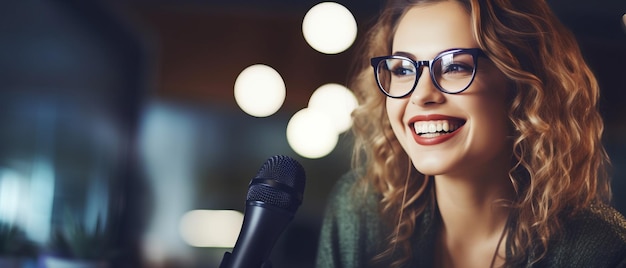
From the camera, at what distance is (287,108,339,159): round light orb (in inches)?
50.1

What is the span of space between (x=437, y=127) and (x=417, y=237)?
21 cm

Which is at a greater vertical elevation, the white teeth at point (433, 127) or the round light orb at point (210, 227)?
the white teeth at point (433, 127)

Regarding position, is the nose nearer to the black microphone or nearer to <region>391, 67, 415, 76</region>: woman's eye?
<region>391, 67, 415, 76</region>: woman's eye

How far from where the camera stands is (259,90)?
137 centimetres

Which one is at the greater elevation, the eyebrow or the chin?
the eyebrow

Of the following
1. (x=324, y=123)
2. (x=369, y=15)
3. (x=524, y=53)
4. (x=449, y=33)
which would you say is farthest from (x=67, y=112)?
(x=524, y=53)

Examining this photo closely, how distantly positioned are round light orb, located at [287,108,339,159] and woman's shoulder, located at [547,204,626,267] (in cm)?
44

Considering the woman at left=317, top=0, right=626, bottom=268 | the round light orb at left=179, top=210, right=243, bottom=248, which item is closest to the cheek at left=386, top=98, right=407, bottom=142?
the woman at left=317, top=0, right=626, bottom=268

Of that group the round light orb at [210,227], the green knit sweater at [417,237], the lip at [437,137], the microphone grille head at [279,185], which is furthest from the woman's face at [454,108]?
the round light orb at [210,227]

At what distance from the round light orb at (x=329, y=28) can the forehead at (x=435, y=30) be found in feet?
0.56

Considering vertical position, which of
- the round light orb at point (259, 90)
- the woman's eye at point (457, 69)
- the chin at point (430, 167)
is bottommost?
the chin at point (430, 167)

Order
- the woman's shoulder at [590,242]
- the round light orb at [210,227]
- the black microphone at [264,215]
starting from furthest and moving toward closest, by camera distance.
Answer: the round light orb at [210,227] → the woman's shoulder at [590,242] → the black microphone at [264,215]

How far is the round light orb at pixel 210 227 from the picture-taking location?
1.36 meters

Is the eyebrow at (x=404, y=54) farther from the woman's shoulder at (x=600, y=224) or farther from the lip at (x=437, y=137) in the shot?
the woman's shoulder at (x=600, y=224)
